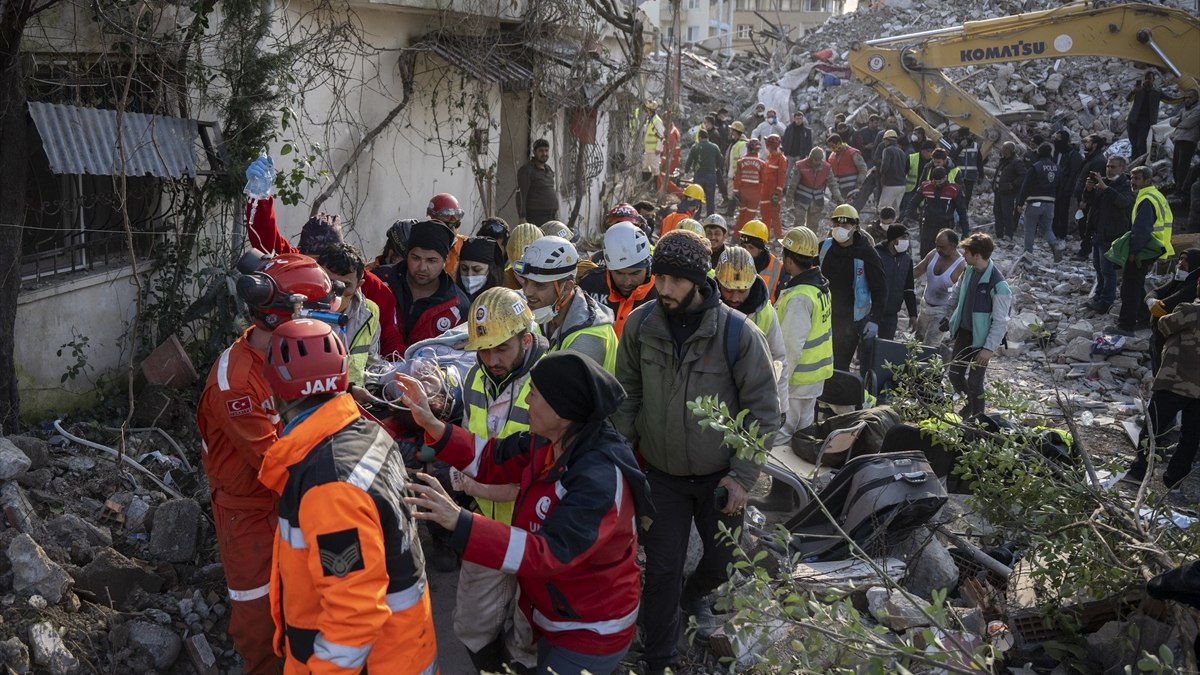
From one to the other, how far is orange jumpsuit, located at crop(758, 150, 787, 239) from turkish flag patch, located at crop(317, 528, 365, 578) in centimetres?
1352

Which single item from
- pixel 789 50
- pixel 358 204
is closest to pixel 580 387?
pixel 358 204

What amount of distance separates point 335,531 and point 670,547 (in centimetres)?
195

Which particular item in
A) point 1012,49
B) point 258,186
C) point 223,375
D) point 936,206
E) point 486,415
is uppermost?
point 1012,49

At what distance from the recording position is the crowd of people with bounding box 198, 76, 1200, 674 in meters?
2.73

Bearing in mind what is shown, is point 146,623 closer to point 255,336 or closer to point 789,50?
point 255,336

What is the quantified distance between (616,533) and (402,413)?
114cm

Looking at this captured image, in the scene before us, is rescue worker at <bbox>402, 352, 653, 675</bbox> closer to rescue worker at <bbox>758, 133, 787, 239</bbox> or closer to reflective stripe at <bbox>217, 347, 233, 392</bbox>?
reflective stripe at <bbox>217, 347, 233, 392</bbox>

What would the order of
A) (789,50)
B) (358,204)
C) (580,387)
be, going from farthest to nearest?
(789,50) < (358,204) < (580,387)

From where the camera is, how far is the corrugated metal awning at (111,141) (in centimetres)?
538

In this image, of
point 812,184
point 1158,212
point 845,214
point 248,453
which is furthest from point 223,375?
point 812,184

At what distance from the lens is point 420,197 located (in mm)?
10734

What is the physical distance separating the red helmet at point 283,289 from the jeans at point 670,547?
157cm

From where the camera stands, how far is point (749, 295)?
223 inches

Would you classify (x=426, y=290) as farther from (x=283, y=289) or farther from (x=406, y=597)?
(x=406, y=597)
